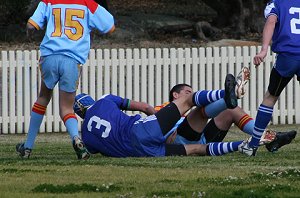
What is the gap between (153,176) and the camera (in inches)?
407

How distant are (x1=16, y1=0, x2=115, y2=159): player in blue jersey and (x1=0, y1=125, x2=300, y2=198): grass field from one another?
76 centimetres

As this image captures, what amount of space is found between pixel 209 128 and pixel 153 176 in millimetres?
2797

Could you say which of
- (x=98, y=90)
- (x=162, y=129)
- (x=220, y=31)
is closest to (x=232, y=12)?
(x=220, y=31)

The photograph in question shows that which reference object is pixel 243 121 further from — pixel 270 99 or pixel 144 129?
pixel 144 129

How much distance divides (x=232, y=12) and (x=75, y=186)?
18.1 metres

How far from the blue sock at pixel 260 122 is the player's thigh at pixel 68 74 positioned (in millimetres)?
1955

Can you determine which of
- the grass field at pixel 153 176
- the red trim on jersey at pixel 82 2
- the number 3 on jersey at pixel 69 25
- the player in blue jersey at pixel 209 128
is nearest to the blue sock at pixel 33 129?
the grass field at pixel 153 176

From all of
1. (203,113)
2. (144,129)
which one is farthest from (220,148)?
(144,129)

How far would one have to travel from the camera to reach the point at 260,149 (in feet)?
45.4

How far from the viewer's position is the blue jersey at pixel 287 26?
472 inches

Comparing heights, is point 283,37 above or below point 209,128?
above

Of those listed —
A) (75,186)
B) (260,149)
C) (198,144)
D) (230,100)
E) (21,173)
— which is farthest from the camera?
(260,149)

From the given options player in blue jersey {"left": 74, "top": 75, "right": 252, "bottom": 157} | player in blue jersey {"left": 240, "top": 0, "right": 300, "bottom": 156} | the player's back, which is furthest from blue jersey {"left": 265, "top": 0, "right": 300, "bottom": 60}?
the player's back

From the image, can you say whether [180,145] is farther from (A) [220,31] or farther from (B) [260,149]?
(A) [220,31]
